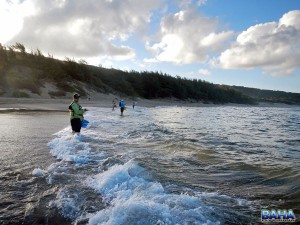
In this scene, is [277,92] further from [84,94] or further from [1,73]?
[1,73]

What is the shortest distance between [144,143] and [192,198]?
19.5 ft

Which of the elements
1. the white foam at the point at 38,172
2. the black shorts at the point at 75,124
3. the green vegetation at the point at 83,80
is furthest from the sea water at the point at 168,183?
the green vegetation at the point at 83,80

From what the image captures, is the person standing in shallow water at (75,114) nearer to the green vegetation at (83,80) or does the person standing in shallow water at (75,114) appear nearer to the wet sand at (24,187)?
the wet sand at (24,187)

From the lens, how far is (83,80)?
42750mm

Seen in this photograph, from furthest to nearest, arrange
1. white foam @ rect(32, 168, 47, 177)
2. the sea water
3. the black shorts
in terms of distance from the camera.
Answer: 1. the black shorts
2. white foam @ rect(32, 168, 47, 177)
3. the sea water

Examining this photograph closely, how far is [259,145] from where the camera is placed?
11.2 m

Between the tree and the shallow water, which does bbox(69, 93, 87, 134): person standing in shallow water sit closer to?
the shallow water

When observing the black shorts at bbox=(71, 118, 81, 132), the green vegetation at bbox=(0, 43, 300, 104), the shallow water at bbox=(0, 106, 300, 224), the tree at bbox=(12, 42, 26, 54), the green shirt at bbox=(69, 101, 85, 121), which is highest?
the tree at bbox=(12, 42, 26, 54)

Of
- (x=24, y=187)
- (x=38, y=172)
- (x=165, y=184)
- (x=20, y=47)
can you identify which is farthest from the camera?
(x=20, y=47)

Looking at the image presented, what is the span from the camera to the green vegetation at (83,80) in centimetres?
3272

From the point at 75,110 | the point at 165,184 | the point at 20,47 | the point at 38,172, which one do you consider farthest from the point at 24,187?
the point at 20,47

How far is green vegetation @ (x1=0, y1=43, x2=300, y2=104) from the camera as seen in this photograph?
32725mm

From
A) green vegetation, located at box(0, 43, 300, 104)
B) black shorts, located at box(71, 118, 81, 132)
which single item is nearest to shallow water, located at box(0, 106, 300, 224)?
black shorts, located at box(71, 118, 81, 132)

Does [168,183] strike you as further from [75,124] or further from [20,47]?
[20,47]
